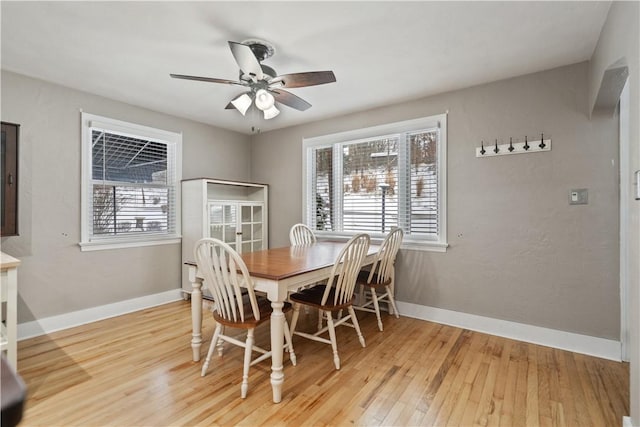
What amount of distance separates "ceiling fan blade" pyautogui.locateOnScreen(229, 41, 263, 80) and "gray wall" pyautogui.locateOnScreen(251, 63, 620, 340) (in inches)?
73.2

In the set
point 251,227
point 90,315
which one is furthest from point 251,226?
point 90,315

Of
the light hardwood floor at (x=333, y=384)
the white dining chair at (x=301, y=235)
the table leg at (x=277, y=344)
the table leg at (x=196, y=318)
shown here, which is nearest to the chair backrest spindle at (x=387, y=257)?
the light hardwood floor at (x=333, y=384)

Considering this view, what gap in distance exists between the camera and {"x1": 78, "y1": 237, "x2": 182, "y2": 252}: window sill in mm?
3141

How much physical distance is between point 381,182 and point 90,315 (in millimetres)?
3325

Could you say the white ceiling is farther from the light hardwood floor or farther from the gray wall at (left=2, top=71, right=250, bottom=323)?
the light hardwood floor

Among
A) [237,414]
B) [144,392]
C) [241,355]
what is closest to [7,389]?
[237,414]

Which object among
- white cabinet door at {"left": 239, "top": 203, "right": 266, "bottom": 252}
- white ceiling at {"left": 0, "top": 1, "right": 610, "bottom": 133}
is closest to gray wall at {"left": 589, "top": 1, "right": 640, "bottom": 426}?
white ceiling at {"left": 0, "top": 1, "right": 610, "bottom": 133}

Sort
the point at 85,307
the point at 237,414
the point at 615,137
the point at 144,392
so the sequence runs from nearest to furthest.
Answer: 1. the point at 237,414
2. the point at 144,392
3. the point at 615,137
4. the point at 85,307

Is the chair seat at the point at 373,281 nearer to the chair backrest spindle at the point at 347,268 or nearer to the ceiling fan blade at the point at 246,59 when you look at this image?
the chair backrest spindle at the point at 347,268

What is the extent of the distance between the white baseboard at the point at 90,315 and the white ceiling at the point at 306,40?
7.11 feet

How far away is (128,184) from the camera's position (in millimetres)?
3498

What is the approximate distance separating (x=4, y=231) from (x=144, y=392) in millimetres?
1825

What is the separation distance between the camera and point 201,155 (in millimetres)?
4207

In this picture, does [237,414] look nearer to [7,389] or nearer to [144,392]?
[144,392]
